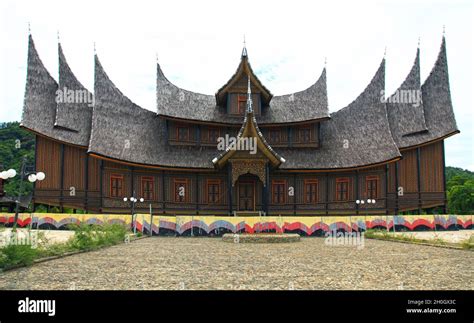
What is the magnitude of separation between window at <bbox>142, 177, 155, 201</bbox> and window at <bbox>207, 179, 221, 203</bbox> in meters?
3.74

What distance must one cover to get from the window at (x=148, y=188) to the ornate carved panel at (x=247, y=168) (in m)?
6.28

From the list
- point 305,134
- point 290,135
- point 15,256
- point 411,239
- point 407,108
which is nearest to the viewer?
point 15,256

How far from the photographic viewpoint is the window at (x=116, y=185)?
89.6ft

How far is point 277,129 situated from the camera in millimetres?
31531

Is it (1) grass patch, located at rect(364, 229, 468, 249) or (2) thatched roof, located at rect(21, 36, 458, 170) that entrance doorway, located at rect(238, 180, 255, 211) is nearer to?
(2) thatched roof, located at rect(21, 36, 458, 170)

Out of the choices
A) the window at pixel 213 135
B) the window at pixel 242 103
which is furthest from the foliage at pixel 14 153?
the window at pixel 242 103

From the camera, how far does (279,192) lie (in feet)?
97.7

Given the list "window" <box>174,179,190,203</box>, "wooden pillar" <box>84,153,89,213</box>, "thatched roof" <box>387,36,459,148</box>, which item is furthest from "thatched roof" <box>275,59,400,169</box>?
"wooden pillar" <box>84,153,89,213</box>

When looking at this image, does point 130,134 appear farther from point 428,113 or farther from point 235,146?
point 428,113

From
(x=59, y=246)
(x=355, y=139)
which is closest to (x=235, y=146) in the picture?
(x=355, y=139)

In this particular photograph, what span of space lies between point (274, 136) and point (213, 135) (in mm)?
4438

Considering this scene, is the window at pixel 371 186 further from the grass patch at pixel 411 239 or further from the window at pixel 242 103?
the window at pixel 242 103
